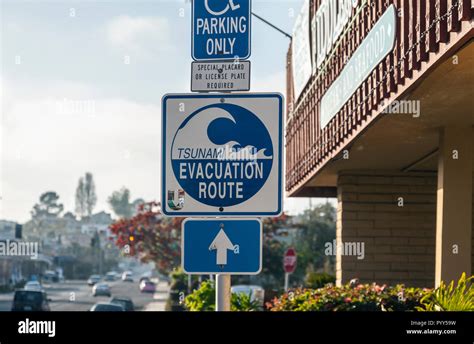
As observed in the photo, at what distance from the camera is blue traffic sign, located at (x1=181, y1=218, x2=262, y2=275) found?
5766 mm

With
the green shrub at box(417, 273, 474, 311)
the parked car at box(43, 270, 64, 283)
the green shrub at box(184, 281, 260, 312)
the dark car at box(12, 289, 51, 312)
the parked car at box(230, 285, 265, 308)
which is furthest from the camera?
the parked car at box(43, 270, 64, 283)

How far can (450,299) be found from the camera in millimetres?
11656

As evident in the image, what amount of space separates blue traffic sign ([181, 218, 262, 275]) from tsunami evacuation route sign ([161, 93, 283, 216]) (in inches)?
3.2

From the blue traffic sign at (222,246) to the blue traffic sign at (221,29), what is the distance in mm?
1103

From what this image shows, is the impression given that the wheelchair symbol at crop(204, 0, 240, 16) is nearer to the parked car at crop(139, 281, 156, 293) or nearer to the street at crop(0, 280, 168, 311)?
the street at crop(0, 280, 168, 311)

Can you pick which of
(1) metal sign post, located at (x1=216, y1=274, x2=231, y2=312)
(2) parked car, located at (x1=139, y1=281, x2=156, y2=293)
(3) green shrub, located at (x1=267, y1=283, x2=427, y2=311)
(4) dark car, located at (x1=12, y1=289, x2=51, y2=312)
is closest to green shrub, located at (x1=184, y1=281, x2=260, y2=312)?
(3) green shrub, located at (x1=267, y1=283, x2=427, y2=311)

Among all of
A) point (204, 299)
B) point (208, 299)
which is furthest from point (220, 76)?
point (204, 299)

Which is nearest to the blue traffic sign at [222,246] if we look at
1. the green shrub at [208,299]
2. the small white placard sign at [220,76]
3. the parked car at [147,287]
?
the small white placard sign at [220,76]

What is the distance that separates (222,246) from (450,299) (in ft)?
21.8

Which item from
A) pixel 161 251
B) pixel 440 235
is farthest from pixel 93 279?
pixel 440 235

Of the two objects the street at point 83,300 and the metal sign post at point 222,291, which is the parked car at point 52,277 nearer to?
the street at point 83,300

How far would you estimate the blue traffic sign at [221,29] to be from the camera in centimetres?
591

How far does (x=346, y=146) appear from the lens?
15602mm
